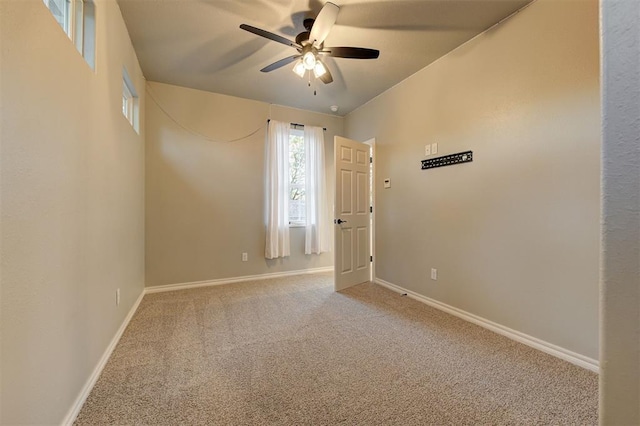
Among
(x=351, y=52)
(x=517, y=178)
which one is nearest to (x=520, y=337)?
(x=517, y=178)

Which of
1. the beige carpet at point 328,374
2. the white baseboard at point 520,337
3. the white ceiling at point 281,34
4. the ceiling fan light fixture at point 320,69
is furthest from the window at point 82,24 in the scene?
the white baseboard at point 520,337

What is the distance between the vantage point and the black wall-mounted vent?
262 cm

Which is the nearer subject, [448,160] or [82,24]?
[82,24]

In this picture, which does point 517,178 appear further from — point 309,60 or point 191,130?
point 191,130

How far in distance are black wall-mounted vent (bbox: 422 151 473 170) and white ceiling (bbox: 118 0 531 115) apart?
1039 millimetres

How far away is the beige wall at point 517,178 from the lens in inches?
73.8

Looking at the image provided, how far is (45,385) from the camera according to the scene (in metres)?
1.15

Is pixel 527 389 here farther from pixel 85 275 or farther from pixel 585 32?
pixel 85 275

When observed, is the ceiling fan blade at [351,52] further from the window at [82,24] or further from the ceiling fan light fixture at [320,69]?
the window at [82,24]

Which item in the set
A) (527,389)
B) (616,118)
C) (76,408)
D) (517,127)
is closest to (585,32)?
(517,127)

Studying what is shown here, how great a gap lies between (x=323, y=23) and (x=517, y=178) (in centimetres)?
192

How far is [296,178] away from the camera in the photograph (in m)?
4.34

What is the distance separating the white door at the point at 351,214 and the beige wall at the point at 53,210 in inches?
90.6

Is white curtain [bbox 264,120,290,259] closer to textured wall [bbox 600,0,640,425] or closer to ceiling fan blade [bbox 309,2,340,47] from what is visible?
ceiling fan blade [bbox 309,2,340,47]
